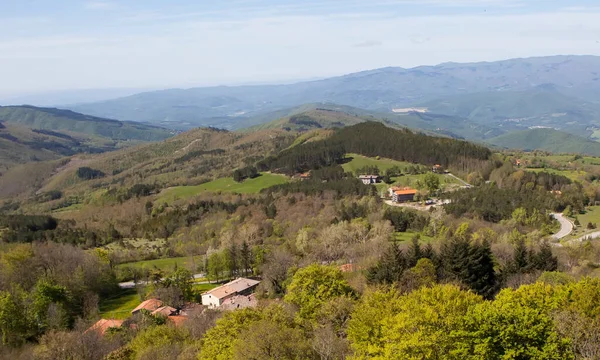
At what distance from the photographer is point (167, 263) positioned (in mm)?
83250

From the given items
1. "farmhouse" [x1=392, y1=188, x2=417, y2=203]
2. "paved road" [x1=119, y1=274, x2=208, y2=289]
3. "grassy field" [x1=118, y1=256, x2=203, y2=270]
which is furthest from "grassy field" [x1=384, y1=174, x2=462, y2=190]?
"paved road" [x1=119, y1=274, x2=208, y2=289]

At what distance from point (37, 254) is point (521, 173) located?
102 m

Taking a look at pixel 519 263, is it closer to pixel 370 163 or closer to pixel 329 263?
pixel 329 263

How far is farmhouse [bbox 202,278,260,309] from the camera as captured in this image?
5603cm

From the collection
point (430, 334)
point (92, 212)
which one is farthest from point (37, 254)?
point (92, 212)

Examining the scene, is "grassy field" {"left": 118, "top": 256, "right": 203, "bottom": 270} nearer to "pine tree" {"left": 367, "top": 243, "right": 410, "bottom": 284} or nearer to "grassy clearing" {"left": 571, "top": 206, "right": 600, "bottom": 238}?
"pine tree" {"left": 367, "top": 243, "right": 410, "bottom": 284}

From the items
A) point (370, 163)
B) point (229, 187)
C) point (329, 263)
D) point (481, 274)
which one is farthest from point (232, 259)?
point (370, 163)

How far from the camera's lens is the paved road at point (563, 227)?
78.1 m

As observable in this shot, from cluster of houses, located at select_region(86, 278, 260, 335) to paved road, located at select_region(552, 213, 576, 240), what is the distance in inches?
1979

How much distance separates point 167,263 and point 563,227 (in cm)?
7062

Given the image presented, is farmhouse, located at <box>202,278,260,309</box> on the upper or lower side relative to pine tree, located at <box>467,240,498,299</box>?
lower

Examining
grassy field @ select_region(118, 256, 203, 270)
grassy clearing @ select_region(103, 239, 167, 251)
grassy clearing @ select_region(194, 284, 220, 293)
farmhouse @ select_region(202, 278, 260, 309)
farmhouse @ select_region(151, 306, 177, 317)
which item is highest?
farmhouse @ select_region(151, 306, 177, 317)

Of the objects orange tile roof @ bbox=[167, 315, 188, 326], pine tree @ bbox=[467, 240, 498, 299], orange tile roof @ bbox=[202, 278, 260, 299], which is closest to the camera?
pine tree @ bbox=[467, 240, 498, 299]

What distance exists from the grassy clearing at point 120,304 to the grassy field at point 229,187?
71125 millimetres
